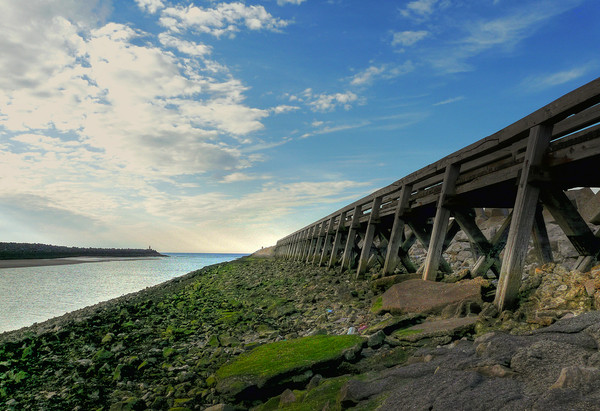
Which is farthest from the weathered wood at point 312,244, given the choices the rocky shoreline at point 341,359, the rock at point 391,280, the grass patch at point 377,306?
the grass patch at point 377,306

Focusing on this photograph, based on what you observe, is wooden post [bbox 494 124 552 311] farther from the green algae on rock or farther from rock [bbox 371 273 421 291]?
rock [bbox 371 273 421 291]

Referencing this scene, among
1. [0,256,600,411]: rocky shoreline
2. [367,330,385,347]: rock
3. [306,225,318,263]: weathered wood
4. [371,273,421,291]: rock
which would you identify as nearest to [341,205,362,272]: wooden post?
[0,256,600,411]: rocky shoreline

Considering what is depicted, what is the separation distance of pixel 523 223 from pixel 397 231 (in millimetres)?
4522

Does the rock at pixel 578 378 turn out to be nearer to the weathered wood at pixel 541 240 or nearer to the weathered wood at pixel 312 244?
the weathered wood at pixel 541 240

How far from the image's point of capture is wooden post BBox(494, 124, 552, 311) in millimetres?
4941

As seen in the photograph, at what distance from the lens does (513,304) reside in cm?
498

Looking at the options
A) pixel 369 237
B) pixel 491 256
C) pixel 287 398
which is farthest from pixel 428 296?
pixel 369 237

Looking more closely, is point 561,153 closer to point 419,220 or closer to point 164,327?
point 419,220

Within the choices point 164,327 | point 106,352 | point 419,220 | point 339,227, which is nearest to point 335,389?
point 106,352

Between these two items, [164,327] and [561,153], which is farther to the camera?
[164,327]

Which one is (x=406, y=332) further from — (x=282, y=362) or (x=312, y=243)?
(x=312, y=243)

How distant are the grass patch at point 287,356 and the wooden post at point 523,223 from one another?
6.55ft

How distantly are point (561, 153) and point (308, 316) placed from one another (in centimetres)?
544

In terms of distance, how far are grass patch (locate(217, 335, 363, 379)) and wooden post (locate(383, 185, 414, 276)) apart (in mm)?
4791
